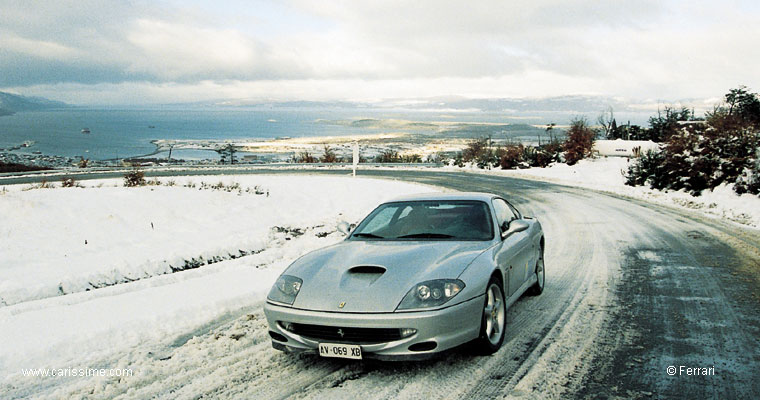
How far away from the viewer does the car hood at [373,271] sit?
4.12 m

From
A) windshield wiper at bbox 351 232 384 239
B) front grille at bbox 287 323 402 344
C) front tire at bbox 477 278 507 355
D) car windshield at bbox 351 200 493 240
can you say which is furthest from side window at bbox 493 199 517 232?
front grille at bbox 287 323 402 344

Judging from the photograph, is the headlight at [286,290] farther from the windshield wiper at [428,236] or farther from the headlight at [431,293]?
the windshield wiper at [428,236]

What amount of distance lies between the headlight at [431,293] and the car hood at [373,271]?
0.16ft

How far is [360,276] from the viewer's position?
4.41 meters

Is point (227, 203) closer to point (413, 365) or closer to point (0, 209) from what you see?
point (0, 209)

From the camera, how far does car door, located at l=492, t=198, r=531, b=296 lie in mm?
5234

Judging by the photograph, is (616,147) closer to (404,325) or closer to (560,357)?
(560,357)

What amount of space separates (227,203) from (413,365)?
1007 cm

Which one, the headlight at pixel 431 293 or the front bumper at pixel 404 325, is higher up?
the headlight at pixel 431 293

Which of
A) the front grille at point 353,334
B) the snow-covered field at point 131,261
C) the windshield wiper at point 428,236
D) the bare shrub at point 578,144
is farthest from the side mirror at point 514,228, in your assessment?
the bare shrub at point 578,144

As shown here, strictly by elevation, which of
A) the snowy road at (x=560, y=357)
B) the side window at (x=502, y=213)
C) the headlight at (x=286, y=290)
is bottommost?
the snowy road at (x=560, y=357)

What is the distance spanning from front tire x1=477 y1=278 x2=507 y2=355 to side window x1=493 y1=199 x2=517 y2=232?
94cm

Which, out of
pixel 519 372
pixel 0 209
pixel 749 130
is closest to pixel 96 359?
pixel 519 372

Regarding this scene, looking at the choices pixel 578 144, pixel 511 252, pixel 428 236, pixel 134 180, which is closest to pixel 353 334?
pixel 428 236
